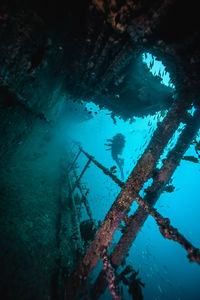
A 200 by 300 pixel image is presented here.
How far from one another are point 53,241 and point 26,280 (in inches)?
32.6

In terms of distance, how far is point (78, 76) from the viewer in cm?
474

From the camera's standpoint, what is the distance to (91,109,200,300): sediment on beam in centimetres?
196

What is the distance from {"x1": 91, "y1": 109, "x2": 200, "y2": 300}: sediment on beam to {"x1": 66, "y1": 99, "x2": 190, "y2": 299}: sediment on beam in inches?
13.5

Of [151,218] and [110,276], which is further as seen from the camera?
[151,218]

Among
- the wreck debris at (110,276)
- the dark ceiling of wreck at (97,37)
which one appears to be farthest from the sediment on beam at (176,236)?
the dark ceiling of wreck at (97,37)

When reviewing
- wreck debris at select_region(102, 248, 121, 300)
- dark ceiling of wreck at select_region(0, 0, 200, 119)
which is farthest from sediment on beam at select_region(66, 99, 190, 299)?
dark ceiling of wreck at select_region(0, 0, 200, 119)

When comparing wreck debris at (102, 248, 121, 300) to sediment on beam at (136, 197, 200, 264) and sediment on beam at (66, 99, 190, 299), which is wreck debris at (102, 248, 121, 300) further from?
sediment on beam at (136, 197, 200, 264)

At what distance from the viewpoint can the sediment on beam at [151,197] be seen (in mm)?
1957

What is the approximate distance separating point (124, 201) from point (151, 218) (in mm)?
68580

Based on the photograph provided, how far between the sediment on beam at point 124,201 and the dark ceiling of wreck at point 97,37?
47 centimetres

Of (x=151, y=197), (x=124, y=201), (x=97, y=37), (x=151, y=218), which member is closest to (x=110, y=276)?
(x=124, y=201)

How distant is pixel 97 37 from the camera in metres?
2.82

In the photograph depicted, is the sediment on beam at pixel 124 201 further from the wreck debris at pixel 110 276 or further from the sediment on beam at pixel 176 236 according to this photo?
the sediment on beam at pixel 176 236

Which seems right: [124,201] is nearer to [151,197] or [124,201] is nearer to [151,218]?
[151,197]
